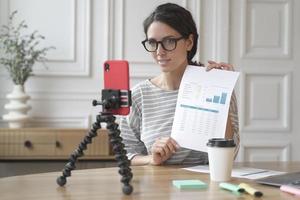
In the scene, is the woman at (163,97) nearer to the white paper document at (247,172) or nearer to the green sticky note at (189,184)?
the white paper document at (247,172)

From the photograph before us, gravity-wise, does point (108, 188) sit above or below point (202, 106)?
below

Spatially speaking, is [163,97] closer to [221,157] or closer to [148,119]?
[148,119]

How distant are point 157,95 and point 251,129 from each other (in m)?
1.68

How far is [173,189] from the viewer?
110 cm

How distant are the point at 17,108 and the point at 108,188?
1.83m

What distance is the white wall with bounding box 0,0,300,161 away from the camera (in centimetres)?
304

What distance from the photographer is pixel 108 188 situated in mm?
1097

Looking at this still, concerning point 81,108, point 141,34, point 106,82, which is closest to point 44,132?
point 81,108

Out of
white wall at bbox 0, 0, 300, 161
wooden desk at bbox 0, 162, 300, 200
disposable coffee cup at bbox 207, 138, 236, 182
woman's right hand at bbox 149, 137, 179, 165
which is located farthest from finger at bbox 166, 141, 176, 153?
white wall at bbox 0, 0, 300, 161

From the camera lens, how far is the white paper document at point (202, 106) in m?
1.40

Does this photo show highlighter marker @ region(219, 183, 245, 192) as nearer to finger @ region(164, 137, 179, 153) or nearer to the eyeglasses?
finger @ region(164, 137, 179, 153)

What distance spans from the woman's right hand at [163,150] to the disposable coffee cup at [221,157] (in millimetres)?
259

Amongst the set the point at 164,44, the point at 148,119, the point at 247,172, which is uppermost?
the point at 164,44

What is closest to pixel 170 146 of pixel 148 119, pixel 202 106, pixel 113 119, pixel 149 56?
pixel 202 106
